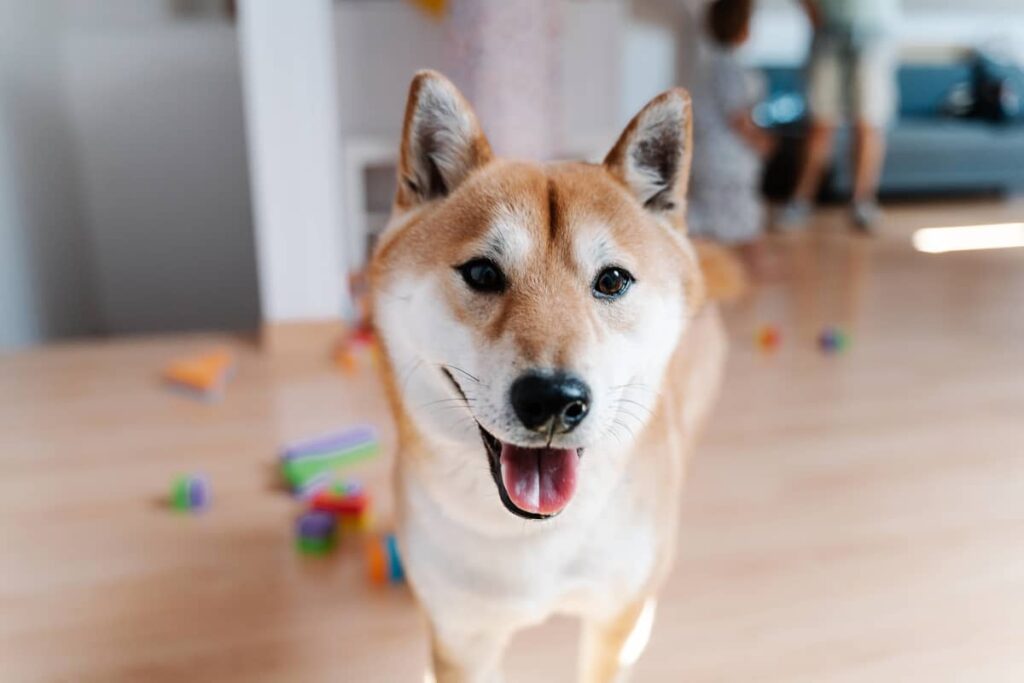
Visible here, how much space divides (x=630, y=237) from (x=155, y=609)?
3.16 feet

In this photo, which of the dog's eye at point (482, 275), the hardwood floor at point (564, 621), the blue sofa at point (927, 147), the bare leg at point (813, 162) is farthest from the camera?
the blue sofa at point (927, 147)

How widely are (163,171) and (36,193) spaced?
54cm

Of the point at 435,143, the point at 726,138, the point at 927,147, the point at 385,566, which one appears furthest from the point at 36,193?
the point at 927,147

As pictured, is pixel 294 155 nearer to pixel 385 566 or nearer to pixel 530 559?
pixel 385 566

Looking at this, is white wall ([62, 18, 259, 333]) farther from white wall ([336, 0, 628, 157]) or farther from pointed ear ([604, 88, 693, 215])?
pointed ear ([604, 88, 693, 215])

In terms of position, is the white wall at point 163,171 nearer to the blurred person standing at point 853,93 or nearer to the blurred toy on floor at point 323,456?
the blurred toy on floor at point 323,456

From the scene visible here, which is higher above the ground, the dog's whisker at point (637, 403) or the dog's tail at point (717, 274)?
the dog's whisker at point (637, 403)

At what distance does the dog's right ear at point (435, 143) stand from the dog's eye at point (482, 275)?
12 centimetres

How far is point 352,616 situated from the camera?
119cm

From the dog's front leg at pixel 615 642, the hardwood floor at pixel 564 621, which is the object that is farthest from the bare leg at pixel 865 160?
the dog's front leg at pixel 615 642

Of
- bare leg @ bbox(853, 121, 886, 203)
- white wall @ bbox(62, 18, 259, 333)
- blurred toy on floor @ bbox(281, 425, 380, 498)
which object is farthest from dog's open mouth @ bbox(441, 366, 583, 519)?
bare leg @ bbox(853, 121, 886, 203)

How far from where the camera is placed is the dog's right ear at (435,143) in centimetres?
76

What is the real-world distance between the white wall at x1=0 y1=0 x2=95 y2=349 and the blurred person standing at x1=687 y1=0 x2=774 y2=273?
6.71 ft

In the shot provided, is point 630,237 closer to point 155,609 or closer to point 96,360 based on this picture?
point 155,609
